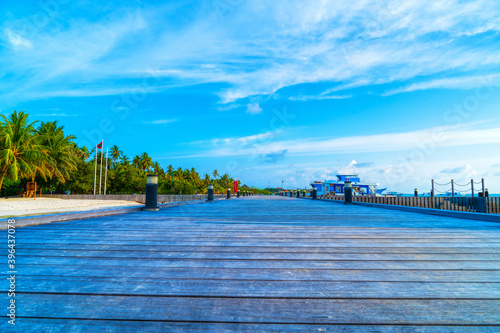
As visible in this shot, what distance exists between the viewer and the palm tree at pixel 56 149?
3100 cm

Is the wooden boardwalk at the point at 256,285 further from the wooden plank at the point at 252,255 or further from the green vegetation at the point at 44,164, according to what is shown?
the green vegetation at the point at 44,164

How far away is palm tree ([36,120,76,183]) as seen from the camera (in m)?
31.0

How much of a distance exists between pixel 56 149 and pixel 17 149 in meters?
8.38

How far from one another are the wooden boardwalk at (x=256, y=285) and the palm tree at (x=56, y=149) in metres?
34.5

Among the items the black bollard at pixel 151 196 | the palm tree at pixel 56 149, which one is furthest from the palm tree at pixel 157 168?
the black bollard at pixel 151 196

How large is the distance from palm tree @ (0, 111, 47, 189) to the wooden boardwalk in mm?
28336

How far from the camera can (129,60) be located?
1360cm

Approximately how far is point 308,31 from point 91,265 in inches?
507

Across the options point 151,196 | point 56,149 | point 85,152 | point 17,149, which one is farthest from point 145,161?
point 151,196

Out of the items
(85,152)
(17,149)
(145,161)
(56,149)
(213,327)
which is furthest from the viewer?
(145,161)

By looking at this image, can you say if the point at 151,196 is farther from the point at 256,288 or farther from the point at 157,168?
the point at 157,168

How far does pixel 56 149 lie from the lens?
3334 cm

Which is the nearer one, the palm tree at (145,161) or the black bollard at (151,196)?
the black bollard at (151,196)

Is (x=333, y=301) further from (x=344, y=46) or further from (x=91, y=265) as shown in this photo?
(x=344, y=46)
